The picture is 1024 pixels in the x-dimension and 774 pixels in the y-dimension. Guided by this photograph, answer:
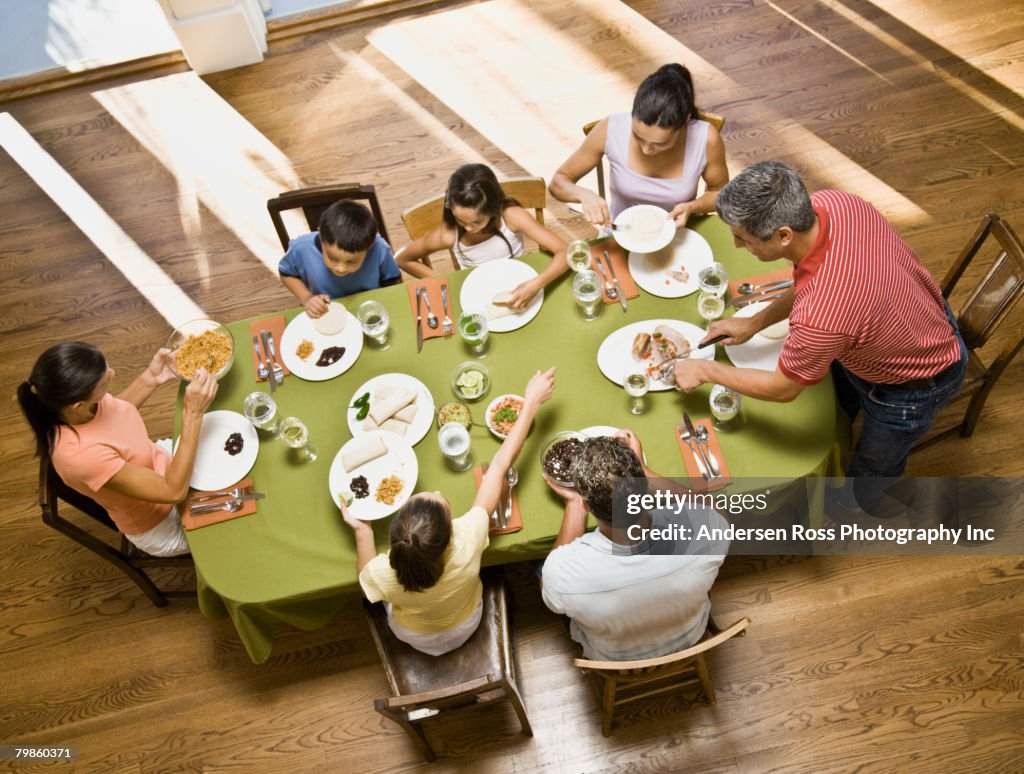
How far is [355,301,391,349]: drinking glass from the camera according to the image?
2.67 m

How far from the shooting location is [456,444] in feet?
7.82

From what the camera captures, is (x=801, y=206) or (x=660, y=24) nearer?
(x=801, y=206)

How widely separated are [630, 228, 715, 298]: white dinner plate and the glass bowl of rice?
1484 mm

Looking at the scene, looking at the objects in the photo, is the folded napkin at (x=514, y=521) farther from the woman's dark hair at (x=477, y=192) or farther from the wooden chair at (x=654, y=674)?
the woman's dark hair at (x=477, y=192)

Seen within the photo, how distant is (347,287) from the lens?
304cm

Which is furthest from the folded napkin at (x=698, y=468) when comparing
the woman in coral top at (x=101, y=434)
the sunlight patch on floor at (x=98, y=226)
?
the sunlight patch on floor at (x=98, y=226)

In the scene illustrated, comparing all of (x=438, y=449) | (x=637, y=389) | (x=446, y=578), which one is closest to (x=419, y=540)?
(x=446, y=578)

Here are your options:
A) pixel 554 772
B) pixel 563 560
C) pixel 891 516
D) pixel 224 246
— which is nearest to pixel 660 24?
pixel 224 246

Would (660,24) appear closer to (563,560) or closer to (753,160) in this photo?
(753,160)

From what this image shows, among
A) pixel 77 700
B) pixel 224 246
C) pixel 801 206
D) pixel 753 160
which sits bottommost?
pixel 77 700

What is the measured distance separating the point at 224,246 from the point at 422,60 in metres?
1.76

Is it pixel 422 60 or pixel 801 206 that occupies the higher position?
pixel 801 206

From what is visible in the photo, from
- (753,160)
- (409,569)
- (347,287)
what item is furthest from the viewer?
(753,160)

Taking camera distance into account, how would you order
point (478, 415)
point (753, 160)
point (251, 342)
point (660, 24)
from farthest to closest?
point (660, 24) → point (753, 160) → point (251, 342) → point (478, 415)
